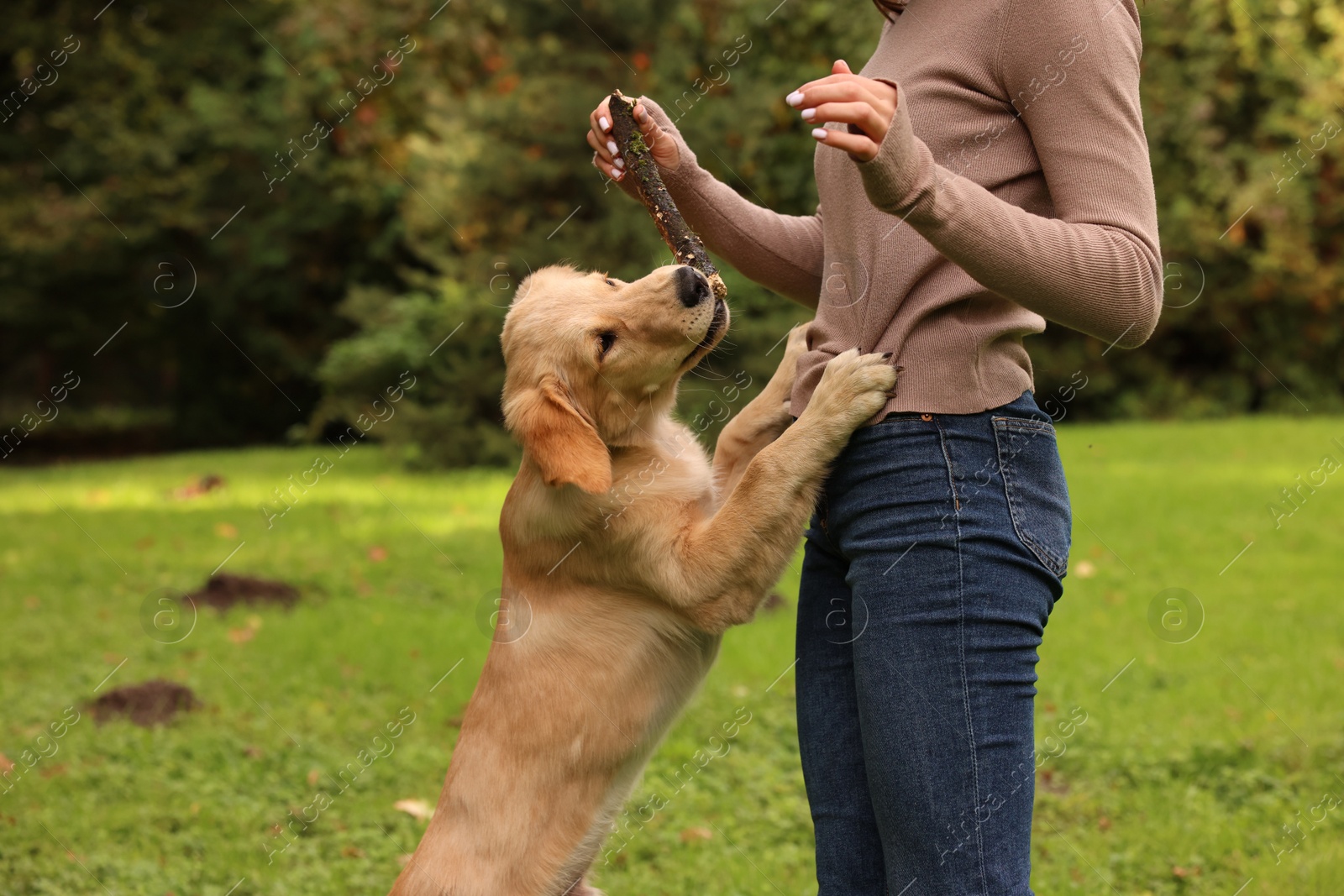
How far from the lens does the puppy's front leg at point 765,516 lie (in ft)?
6.55

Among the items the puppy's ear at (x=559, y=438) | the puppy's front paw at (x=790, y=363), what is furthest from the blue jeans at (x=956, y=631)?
the puppy's ear at (x=559, y=438)

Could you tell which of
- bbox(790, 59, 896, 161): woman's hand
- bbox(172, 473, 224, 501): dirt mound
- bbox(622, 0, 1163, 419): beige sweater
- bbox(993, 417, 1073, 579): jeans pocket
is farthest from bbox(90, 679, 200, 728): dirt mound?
bbox(172, 473, 224, 501): dirt mound

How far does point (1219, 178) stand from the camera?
15.8m

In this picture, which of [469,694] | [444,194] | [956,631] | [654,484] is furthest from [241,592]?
[956,631]

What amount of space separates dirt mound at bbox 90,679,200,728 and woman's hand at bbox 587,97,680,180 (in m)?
4.68

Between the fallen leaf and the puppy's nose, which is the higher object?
the puppy's nose

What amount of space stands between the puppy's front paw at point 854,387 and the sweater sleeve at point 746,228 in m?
0.54

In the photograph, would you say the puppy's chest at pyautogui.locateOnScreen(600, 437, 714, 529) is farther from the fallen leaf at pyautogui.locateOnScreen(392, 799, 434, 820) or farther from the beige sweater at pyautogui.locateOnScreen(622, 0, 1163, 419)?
the fallen leaf at pyautogui.locateOnScreen(392, 799, 434, 820)

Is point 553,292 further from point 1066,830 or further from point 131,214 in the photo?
point 131,214

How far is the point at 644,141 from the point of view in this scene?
2496 millimetres

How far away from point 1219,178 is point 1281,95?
59.3 inches

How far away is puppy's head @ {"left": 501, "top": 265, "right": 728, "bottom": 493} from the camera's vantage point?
8.76 ft

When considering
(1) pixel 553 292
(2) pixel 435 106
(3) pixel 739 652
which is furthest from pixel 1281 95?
(1) pixel 553 292

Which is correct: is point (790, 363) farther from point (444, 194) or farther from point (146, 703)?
point (444, 194)
